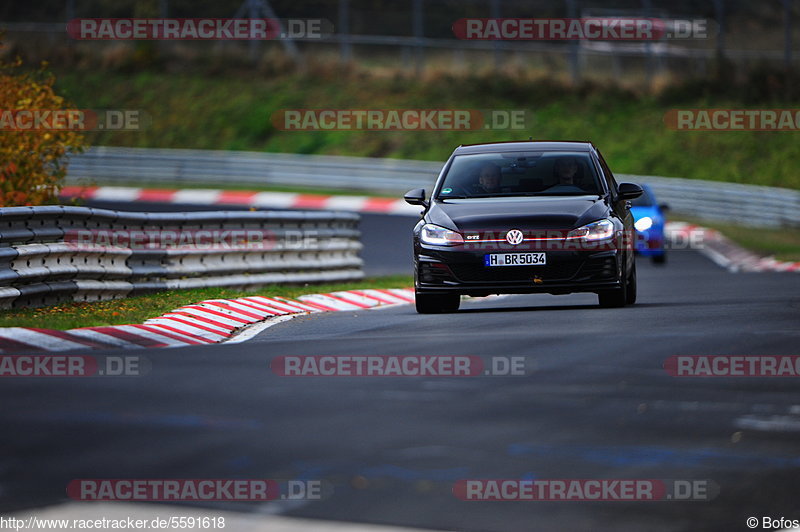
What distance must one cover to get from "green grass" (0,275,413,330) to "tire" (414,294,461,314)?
233 centimetres

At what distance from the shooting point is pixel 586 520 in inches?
225

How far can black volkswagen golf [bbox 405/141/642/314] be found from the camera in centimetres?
1315

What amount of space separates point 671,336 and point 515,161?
3.81m

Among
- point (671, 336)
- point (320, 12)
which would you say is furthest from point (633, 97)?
point (671, 336)

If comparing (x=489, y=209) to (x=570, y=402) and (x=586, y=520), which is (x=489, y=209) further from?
(x=586, y=520)

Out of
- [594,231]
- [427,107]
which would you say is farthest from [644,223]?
[427,107]

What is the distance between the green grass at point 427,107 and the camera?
1624 inches

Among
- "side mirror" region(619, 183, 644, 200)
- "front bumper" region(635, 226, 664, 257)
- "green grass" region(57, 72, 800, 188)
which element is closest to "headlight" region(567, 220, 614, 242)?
"side mirror" region(619, 183, 644, 200)

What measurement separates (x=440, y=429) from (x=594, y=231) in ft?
20.6

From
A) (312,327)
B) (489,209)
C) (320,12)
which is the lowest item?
(312,327)

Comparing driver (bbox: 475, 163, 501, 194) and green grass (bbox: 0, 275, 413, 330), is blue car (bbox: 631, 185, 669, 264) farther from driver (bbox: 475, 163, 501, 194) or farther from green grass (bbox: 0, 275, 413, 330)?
driver (bbox: 475, 163, 501, 194)

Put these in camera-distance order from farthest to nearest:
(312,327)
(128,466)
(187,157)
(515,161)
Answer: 1. (187,157)
2. (515,161)
3. (312,327)
4. (128,466)

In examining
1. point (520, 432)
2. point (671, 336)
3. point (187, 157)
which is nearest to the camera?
point (520, 432)

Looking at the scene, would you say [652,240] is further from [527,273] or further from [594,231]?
[527,273]
